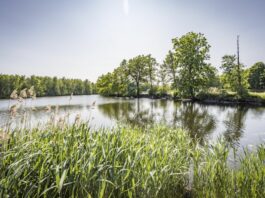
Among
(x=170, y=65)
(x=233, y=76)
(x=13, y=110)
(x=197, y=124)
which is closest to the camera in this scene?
(x=13, y=110)

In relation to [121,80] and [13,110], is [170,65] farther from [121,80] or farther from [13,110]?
[13,110]

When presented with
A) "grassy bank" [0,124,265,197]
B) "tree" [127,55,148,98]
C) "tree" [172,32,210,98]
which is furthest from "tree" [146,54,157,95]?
"grassy bank" [0,124,265,197]

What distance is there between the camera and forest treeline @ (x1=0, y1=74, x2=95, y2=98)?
57.6 meters

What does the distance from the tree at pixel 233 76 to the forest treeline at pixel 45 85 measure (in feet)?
129

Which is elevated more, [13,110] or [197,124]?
[13,110]

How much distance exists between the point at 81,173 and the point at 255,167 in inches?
125

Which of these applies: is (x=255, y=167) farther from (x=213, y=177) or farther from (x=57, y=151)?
(x=57, y=151)

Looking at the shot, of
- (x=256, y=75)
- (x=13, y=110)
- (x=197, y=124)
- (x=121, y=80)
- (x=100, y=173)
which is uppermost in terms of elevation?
(x=256, y=75)

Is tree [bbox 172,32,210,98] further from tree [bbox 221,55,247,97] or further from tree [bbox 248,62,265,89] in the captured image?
tree [bbox 248,62,265,89]

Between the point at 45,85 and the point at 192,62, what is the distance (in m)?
69.0

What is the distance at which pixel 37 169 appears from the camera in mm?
2711

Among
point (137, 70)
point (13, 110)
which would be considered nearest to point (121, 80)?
point (137, 70)

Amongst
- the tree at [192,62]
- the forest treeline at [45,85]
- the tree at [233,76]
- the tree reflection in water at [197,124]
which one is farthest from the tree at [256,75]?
the forest treeline at [45,85]

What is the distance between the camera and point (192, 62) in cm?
2941
